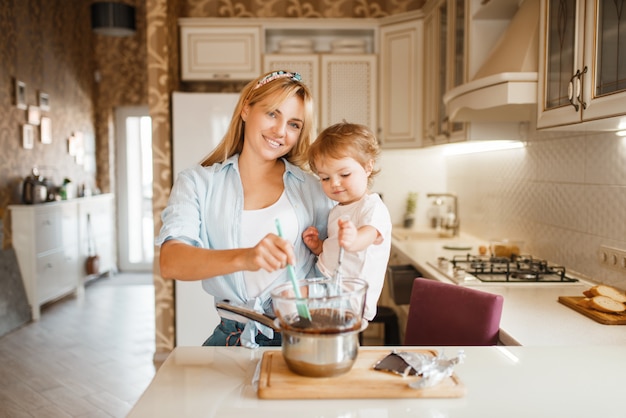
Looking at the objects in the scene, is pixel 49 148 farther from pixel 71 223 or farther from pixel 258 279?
pixel 258 279

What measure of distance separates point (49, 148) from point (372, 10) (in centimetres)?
369

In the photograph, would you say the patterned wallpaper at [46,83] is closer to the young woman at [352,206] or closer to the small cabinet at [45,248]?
the small cabinet at [45,248]

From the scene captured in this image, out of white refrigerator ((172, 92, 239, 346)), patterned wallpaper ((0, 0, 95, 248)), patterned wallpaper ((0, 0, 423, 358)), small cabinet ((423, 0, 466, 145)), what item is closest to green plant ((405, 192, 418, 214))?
small cabinet ((423, 0, 466, 145))

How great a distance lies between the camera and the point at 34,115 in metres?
5.50

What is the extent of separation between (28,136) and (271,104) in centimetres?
474

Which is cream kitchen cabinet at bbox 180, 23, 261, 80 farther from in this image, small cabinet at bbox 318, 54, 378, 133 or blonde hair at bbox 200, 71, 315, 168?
blonde hair at bbox 200, 71, 315, 168

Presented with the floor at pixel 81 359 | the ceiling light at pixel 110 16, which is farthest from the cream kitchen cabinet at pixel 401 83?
the ceiling light at pixel 110 16

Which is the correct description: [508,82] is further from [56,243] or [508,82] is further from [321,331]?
[56,243]

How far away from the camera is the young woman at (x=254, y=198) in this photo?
1.49 m

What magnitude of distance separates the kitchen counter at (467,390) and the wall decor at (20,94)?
4.75 m

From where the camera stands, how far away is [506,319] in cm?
176

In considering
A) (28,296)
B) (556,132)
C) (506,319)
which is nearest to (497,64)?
(556,132)

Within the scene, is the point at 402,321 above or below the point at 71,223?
below

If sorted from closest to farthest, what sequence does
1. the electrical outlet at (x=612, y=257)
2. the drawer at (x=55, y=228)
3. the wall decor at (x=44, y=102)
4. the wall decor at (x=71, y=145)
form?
the electrical outlet at (x=612, y=257), the drawer at (x=55, y=228), the wall decor at (x=44, y=102), the wall decor at (x=71, y=145)
